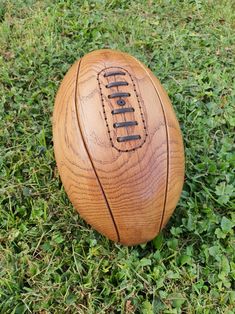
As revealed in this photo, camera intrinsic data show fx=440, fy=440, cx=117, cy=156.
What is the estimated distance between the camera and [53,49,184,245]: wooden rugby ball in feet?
6.38

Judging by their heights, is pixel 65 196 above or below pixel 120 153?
below

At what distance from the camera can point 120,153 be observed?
194 centimetres

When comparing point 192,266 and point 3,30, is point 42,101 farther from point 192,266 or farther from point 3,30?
point 192,266

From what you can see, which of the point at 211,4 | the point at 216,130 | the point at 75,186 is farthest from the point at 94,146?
the point at 211,4

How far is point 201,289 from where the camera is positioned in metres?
2.13

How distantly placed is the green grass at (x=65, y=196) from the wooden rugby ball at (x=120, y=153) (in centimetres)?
24

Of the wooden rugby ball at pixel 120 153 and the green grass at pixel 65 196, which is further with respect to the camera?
the green grass at pixel 65 196

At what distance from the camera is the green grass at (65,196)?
2105mm

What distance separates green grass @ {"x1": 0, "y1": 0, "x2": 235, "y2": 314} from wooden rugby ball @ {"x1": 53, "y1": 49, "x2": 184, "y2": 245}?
0.80 feet

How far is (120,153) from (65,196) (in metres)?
0.62

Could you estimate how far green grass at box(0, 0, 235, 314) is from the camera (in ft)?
6.91

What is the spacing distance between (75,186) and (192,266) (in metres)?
0.72

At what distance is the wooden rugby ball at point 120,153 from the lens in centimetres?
194

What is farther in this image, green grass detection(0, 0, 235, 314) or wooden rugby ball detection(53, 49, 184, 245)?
green grass detection(0, 0, 235, 314)
